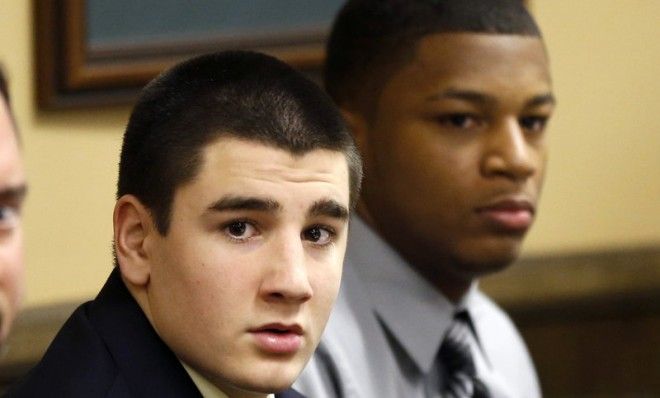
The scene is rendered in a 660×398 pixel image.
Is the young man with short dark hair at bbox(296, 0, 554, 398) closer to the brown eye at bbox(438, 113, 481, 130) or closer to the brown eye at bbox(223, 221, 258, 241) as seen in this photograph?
the brown eye at bbox(438, 113, 481, 130)

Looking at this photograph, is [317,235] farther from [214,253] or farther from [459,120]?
[459,120]

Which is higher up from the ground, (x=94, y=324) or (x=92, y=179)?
(x=94, y=324)

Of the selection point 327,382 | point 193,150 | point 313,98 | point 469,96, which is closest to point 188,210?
point 193,150

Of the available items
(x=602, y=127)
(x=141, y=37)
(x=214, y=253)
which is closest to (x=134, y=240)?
(x=214, y=253)

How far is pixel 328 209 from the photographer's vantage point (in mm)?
1520

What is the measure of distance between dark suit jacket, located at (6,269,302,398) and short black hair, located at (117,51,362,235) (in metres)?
0.09

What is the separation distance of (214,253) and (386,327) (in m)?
0.75

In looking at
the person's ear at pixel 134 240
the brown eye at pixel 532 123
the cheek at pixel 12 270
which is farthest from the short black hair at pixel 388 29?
the cheek at pixel 12 270

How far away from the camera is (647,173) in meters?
3.73

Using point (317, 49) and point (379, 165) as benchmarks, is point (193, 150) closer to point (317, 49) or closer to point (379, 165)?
point (379, 165)

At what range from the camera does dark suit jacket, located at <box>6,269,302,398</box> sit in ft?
4.83

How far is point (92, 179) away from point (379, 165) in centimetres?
82

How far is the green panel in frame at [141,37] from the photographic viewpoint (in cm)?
281

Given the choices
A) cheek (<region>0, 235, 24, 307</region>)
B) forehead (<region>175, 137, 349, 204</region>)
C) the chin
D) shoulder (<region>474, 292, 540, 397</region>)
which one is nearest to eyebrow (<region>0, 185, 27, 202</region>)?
cheek (<region>0, 235, 24, 307</region>)
